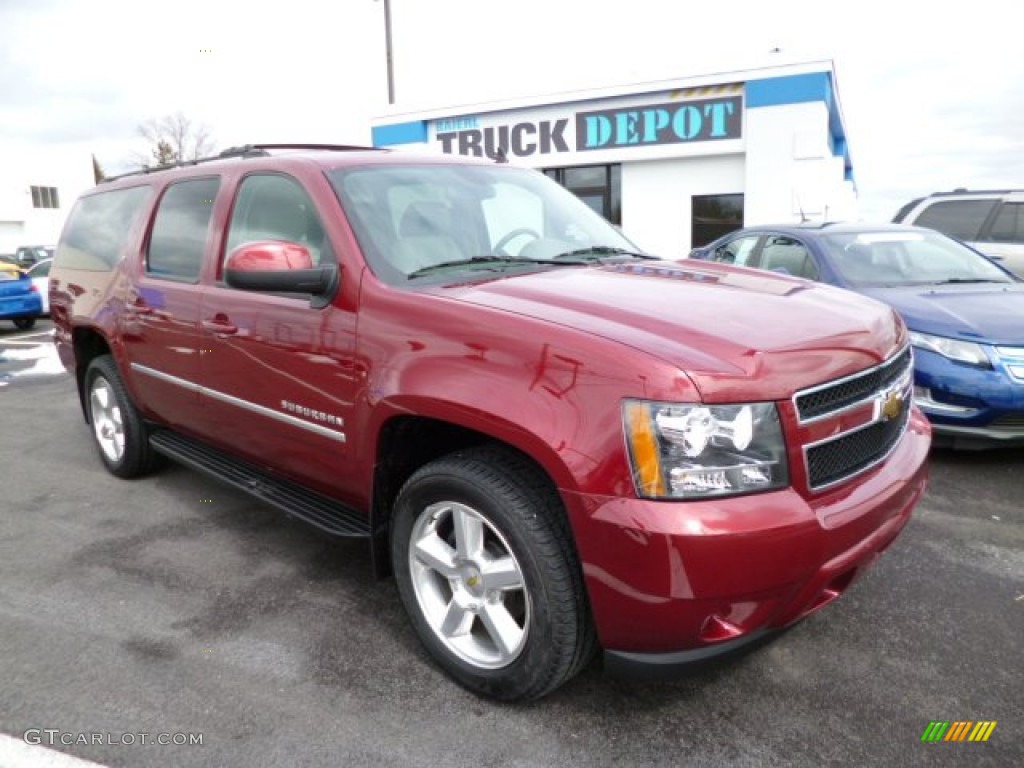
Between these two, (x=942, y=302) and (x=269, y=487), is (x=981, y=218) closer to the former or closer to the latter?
(x=942, y=302)

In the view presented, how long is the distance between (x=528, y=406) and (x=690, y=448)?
0.46 meters

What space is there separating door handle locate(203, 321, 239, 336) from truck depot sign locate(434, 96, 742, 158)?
13099mm

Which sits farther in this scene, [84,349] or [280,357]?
[84,349]

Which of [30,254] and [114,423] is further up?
[30,254]

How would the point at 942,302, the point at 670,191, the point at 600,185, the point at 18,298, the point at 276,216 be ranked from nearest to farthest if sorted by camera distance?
1. the point at 276,216
2. the point at 942,302
3. the point at 18,298
4. the point at 670,191
5. the point at 600,185

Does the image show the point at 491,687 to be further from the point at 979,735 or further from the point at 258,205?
the point at 258,205

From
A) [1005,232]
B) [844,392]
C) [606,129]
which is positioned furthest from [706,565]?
[606,129]

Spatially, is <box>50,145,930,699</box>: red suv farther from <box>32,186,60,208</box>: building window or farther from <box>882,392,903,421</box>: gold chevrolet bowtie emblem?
<box>32,186,60,208</box>: building window

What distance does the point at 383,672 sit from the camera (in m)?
2.71

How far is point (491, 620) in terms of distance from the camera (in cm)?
247

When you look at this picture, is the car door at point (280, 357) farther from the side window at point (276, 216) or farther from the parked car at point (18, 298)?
the parked car at point (18, 298)

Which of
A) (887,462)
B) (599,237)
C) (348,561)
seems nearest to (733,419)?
(887,462)

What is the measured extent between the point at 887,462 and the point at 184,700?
245 centimetres

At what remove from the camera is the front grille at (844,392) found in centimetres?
214
